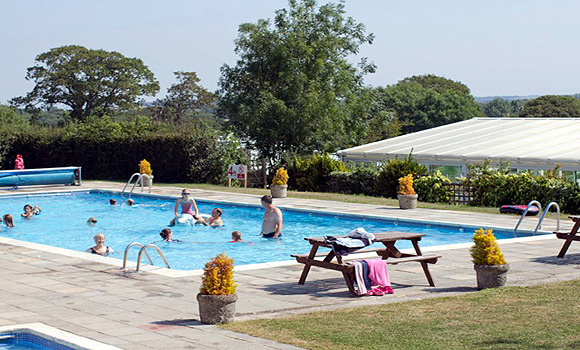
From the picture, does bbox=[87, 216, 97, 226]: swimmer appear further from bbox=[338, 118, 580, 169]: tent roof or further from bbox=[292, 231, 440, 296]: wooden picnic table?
bbox=[338, 118, 580, 169]: tent roof

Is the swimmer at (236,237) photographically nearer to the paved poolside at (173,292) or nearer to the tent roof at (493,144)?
the paved poolside at (173,292)

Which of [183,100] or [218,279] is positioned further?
[183,100]

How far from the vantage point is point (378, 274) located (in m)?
10.3

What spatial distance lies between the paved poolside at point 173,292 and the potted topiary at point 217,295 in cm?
17

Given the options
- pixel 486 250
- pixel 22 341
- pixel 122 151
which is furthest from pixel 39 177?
pixel 486 250

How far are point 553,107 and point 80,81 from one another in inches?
2551

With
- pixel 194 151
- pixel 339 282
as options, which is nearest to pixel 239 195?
pixel 194 151

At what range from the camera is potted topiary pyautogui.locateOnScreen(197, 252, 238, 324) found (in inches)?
329

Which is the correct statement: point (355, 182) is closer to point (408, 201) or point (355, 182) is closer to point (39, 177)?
point (408, 201)

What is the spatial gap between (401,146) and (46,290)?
2450cm

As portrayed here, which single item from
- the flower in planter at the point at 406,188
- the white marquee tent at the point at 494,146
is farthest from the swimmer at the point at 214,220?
the white marquee tent at the point at 494,146

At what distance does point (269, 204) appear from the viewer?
17.4m

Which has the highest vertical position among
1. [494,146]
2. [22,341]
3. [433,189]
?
[494,146]

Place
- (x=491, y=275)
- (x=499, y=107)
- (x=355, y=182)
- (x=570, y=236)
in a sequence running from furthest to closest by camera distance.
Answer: (x=499, y=107)
(x=355, y=182)
(x=570, y=236)
(x=491, y=275)
